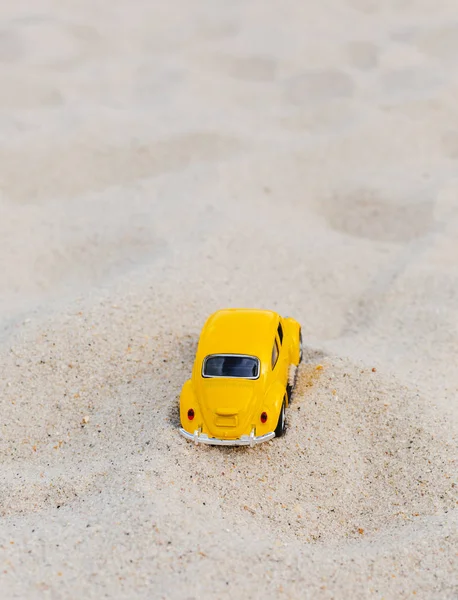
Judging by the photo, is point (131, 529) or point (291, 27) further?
point (291, 27)

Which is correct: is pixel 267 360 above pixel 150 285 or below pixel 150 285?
above

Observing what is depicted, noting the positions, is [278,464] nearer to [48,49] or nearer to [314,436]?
[314,436]

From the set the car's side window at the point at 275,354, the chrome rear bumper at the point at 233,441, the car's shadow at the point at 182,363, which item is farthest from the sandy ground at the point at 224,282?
the car's side window at the point at 275,354

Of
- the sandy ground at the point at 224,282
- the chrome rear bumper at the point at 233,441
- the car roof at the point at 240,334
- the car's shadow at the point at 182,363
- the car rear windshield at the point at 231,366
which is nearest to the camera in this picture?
the sandy ground at the point at 224,282

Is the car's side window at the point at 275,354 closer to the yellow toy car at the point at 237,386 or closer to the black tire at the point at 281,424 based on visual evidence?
the yellow toy car at the point at 237,386

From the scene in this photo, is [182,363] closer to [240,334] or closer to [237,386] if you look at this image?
[240,334]

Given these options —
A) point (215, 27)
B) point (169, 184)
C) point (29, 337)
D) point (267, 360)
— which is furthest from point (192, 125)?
point (267, 360)

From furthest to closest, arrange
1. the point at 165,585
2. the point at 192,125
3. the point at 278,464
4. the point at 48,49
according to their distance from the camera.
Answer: the point at 48,49, the point at 192,125, the point at 278,464, the point at 165,585

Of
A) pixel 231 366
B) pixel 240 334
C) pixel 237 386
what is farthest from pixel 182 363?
pixel 237 386
